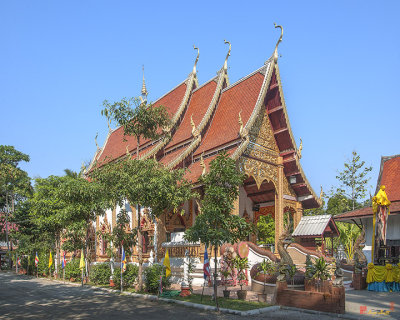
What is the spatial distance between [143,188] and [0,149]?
32.4m

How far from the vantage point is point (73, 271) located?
22.0 metres

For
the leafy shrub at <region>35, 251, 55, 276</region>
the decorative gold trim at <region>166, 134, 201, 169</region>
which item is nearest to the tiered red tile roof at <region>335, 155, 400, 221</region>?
the decorative gold trim at <region>166, 134, 201, 169</region>

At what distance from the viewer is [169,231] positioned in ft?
64.8

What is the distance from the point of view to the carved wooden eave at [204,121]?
1903 centimetres

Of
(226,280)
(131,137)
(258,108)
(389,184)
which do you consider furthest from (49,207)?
(389,184)

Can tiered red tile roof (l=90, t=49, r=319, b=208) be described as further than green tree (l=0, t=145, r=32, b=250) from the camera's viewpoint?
No

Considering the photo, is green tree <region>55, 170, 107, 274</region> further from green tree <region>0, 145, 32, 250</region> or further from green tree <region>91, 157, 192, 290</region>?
green tree <region>0, 145, 32, 250</region>

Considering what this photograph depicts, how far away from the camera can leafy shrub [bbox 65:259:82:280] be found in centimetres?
2177

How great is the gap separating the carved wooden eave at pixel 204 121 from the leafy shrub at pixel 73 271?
7935 mm

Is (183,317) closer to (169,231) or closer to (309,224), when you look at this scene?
(169,231)

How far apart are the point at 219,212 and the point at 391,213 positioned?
10.7 meters

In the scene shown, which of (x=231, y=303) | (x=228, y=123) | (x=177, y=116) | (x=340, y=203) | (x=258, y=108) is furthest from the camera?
(x=340, y=203)

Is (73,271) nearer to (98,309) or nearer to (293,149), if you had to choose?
(98,309)

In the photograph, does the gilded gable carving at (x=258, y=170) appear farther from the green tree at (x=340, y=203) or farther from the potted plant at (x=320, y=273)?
the green tree at (x=340, y=203)
